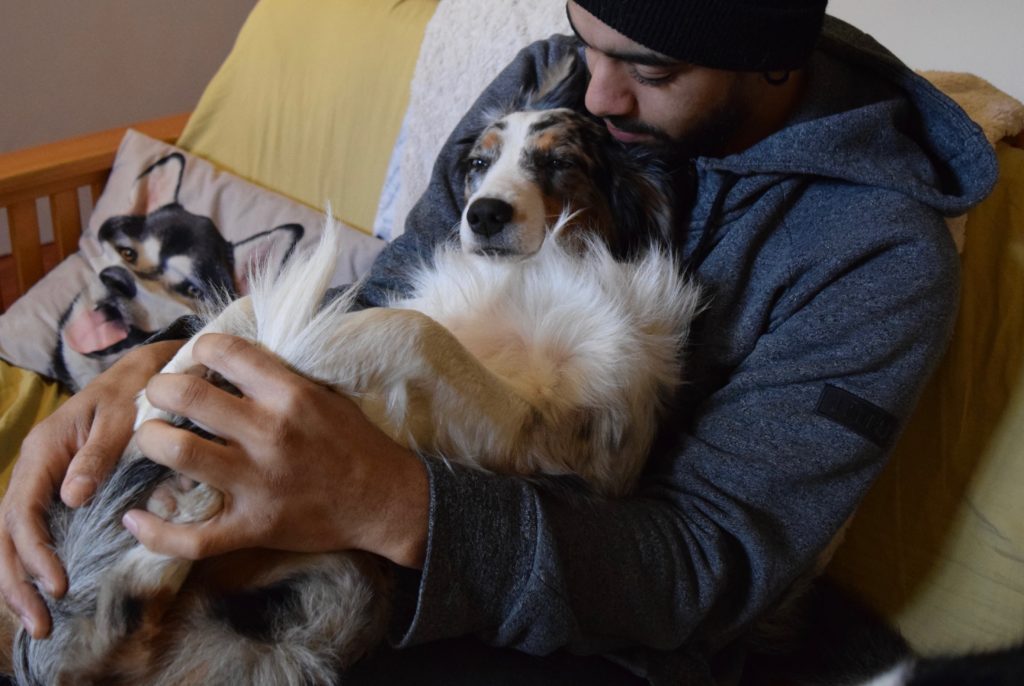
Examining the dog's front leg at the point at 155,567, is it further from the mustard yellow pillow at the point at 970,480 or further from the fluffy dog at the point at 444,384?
the mustard yellow pillow at the point at 970,480

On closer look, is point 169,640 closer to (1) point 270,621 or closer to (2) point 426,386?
(1) point 270,621

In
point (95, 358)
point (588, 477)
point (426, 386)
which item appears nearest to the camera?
point (426, 386)

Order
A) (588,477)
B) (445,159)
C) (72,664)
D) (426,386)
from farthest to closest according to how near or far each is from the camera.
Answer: (445,159) → (588,477) → (426,386) → (72,664)

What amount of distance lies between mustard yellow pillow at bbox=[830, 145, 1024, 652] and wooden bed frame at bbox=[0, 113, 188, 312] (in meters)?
1.88

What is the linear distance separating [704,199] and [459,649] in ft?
2.15

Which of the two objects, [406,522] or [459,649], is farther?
[459,649]

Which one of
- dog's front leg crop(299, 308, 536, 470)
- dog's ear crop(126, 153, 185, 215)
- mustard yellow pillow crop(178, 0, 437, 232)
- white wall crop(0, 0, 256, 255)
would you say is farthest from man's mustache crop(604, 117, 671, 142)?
white wall crop(0, 0, 256, 255)

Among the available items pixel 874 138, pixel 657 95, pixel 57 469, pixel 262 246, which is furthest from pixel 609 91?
pixel 262 246

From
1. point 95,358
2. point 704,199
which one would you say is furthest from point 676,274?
point 95,358

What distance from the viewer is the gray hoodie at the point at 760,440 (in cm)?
101

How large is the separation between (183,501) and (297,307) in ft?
0.78

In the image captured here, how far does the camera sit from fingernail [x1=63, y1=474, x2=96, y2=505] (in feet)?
3.22

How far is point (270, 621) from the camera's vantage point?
0.97 metres

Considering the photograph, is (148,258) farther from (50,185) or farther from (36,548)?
(36,548)
